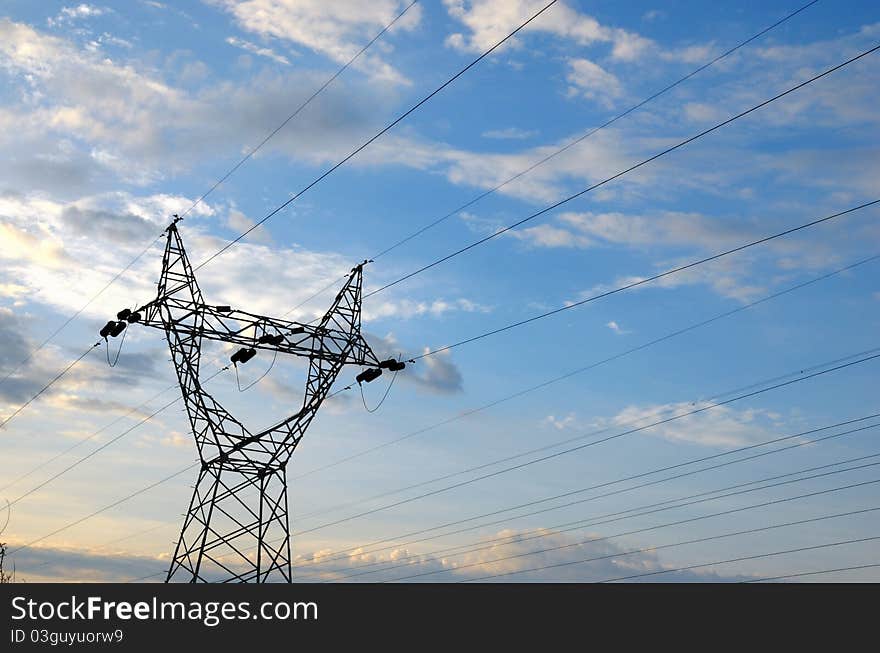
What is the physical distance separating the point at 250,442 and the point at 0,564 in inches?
2088

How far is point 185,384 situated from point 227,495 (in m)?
3.88
